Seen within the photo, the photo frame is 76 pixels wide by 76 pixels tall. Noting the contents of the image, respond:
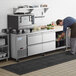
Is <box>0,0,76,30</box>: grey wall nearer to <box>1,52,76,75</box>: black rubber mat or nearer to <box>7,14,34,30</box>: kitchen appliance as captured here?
<box>7,14,34,30</box>: kitchen appliance

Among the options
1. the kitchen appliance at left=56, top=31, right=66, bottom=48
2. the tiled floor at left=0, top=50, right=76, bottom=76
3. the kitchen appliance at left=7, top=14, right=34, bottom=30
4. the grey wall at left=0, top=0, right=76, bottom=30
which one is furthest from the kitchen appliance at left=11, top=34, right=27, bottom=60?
the kitchen appliance at left=56, top=31, right=66, bottom=48

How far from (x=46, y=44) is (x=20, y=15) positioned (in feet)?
4.14

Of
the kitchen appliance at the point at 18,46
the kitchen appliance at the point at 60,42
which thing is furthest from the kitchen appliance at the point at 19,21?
the kitchen appliance at the point at 60,42

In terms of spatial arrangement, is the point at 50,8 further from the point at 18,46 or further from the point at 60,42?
the point at 18,46

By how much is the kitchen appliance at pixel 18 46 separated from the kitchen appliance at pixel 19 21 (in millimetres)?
280

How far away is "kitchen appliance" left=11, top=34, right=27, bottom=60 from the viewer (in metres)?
6.18

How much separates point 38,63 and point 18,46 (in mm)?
742

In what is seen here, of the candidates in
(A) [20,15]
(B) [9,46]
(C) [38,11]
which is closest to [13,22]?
(A) [20,15]

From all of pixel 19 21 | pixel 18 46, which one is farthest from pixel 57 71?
pixel 19 21

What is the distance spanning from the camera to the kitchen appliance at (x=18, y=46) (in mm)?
6184

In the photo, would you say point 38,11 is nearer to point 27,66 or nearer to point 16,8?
point 16,8

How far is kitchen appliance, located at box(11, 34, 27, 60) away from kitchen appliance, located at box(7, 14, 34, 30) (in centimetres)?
28

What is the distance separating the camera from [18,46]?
6230 millimetres

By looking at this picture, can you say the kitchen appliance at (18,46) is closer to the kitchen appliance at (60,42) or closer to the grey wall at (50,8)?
the grey wall at (50,8)
